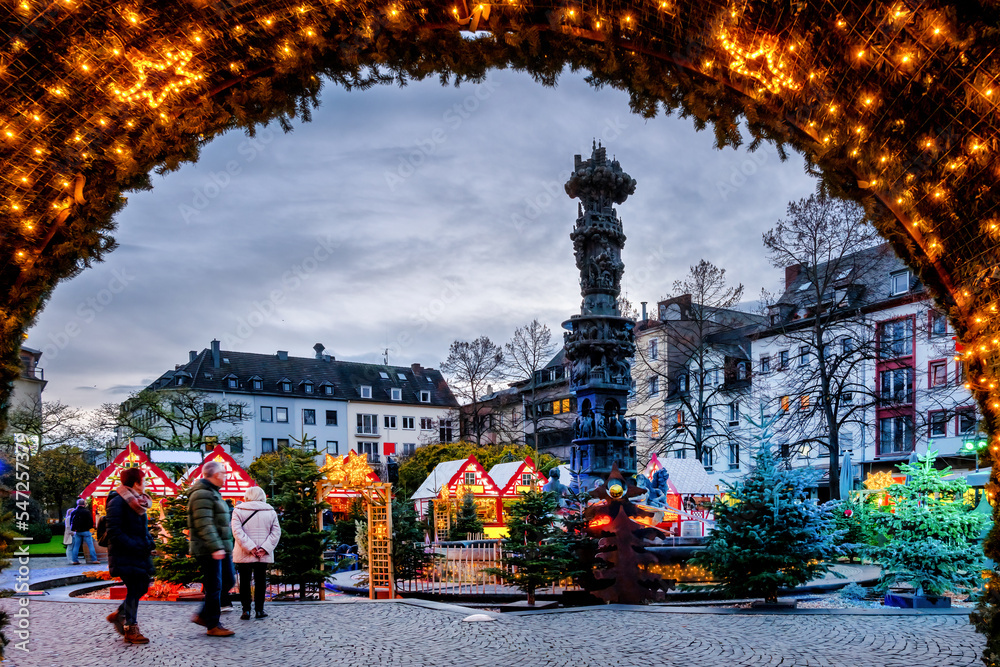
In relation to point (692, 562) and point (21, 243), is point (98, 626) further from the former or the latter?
Answer: point (692, 562)

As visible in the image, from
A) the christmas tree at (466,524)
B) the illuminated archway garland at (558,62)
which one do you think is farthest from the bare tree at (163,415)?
the illuminated archway garland at (558,62)

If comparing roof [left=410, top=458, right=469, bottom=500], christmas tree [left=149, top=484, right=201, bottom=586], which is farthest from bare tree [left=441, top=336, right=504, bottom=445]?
christmas tree [left=149, top=484, right=201, bottom=586]

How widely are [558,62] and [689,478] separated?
25575 millimetres

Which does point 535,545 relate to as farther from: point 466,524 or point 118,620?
point 466,524

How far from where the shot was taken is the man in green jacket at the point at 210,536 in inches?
338

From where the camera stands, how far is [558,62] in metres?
6.37

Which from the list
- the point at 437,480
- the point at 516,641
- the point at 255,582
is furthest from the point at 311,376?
the point at 516,641

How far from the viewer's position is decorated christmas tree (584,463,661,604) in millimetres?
11805

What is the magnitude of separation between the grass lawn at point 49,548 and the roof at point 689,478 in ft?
69.7

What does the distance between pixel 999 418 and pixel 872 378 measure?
37.8 meters

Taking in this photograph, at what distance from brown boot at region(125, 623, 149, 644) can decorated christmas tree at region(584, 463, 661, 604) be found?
5.86 m

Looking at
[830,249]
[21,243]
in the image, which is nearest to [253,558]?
[21,243]

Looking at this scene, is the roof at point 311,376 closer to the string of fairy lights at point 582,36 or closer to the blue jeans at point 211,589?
the blue jeans at point 211,589

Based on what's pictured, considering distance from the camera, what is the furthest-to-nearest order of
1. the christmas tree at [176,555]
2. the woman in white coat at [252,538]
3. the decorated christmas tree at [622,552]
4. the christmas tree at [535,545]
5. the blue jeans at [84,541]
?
1. the blue jeans at [84,541]
2. the christmas tree at [176,555]
3. the christmas tree at [535,545]
4. the decorated christmas tree at [622,552]
5. the woman in white coat at [252,538]
